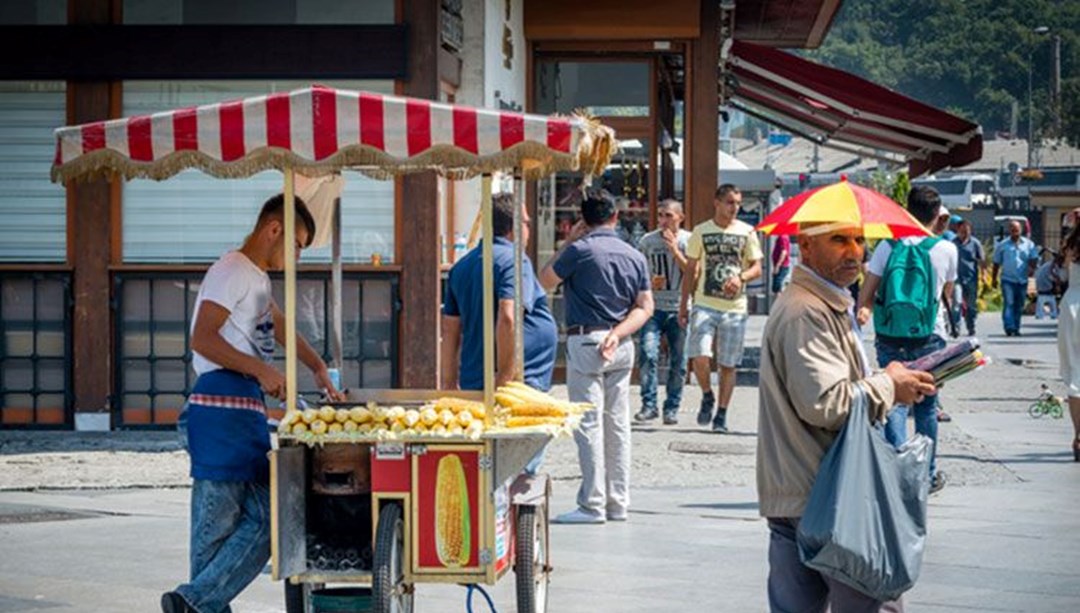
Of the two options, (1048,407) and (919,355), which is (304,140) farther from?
(1048,407)

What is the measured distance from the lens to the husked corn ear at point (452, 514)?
7.99 m

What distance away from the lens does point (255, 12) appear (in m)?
16.1

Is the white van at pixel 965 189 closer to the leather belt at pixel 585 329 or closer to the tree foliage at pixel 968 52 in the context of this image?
the tree foliage at pixel 968 52

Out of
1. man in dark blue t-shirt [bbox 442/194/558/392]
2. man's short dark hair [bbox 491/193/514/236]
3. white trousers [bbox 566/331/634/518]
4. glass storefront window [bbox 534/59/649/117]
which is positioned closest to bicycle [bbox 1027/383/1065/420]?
glass storefront window [bbox 534/59/649/117]

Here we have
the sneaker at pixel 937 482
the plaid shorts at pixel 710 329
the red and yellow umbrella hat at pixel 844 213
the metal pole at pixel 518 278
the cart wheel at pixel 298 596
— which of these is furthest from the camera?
the plaid shorts at pixel 710 329

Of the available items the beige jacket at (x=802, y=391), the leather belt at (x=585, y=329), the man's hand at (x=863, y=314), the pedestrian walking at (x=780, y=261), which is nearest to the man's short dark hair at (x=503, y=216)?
the leather belt at (x=585, y=329)

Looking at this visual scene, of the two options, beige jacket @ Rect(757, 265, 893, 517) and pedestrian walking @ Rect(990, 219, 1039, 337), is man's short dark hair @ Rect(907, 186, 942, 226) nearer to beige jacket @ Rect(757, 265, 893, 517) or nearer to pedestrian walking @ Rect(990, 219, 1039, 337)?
beige jacket @ Rect(757, 265, 893, 517)

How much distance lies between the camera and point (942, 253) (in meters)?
13.3

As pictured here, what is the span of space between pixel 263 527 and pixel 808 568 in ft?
7.71

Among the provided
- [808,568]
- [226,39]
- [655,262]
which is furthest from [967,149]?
[808,568]

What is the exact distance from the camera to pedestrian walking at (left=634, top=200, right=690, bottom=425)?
17.3 meters

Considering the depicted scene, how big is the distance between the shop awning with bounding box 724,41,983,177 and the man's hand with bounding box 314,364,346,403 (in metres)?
15.5

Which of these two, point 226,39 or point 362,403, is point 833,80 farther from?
point 362,403

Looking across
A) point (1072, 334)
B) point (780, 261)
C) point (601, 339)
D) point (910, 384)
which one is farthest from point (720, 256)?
point (780, 261)
